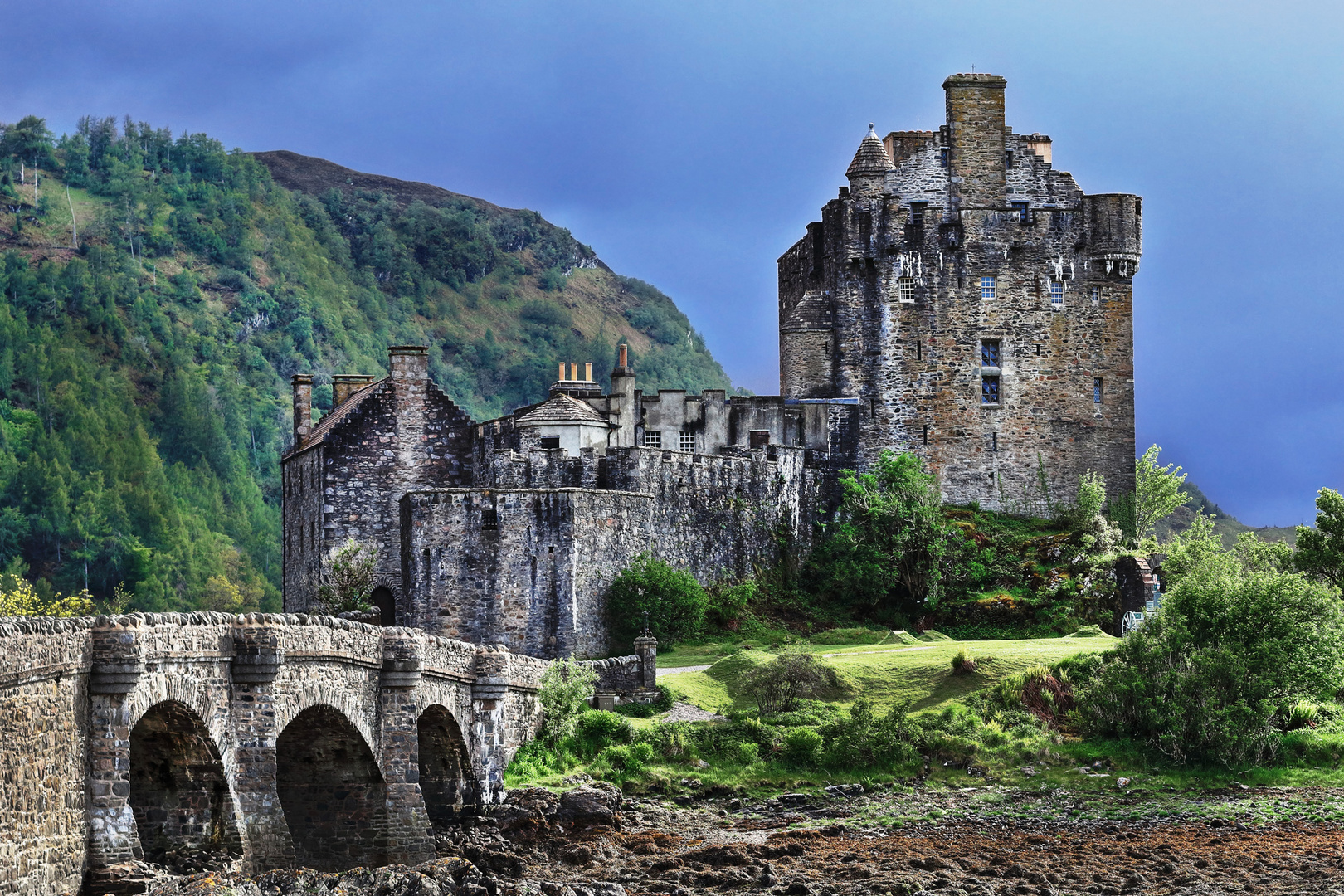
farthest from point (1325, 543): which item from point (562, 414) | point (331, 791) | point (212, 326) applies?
point (212, 326)

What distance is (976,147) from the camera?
2761 inches

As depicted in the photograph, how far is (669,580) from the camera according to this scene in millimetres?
54094

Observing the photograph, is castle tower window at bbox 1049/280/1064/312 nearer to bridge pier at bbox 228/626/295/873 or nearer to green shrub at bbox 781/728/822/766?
green shrub at bbox 781/728/822/766

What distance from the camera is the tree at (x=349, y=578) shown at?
55.2m

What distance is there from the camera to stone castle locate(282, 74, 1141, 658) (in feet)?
191

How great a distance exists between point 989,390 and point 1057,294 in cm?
465

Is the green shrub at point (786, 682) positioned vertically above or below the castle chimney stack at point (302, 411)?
below

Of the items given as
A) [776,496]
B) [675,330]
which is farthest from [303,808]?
[675,330]

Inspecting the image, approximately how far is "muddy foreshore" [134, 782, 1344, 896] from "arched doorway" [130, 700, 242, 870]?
789 mm

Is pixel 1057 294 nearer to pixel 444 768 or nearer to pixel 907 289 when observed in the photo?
pixel 907 289

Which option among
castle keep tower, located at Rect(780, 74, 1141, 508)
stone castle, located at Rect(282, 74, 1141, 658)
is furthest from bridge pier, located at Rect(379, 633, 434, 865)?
castle keep tower, located at Rect(780, 74, 1141, 508)

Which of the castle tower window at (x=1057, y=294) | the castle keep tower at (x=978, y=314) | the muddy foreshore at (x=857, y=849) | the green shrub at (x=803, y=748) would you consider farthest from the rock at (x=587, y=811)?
the castle tower window at (x=1057, y=294)

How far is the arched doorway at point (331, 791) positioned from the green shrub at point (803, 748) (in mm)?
12643

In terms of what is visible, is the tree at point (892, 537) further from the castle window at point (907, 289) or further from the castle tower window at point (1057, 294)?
the castle tower window at point (1057, 294)
